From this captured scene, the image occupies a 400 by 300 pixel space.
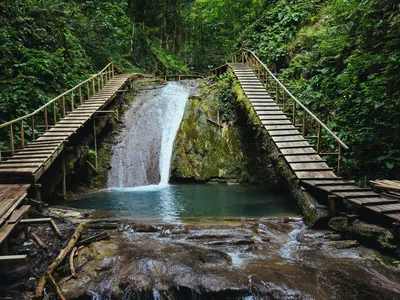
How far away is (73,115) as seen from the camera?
11.3m

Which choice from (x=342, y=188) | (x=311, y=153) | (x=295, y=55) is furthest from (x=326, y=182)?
(x=295, y=55)

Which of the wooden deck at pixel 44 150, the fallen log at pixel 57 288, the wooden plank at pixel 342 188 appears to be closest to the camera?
the fallen log at pixel 57 288

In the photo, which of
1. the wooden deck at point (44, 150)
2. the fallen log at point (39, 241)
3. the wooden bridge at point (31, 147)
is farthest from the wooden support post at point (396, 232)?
the wooden deck at point (44, 150)

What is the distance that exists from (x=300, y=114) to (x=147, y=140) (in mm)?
6766

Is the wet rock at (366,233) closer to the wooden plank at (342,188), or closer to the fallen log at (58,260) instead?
the wooden plank at (342,188)

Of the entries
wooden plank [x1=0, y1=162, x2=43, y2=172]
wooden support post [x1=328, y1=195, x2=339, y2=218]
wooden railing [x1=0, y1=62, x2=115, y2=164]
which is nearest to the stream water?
wooden support post [x1=328, y1=195, x2=339, y2=218]

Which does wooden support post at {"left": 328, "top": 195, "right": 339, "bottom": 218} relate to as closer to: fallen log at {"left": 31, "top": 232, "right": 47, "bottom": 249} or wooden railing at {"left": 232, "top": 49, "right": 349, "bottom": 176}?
wooden railing at {"left": 232, "top": 49, "right": 349, "bottom": 176}

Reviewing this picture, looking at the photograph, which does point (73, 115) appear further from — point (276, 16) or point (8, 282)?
point (276, 16)

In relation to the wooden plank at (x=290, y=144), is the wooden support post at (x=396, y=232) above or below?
below

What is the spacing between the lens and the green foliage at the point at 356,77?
789cm

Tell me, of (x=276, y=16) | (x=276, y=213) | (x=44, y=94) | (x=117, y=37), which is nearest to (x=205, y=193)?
(x=276, y=213)

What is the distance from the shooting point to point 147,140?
14.0m

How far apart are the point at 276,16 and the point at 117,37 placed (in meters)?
11.1

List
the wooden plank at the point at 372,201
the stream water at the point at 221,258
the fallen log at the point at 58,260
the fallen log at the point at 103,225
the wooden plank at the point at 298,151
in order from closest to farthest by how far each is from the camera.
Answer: the fallen log at the point at 58,260
the stream water at the point at 221,258
the wooden plank at the point at 372,201
the fallen log at the point at 103,225
the wooden plank at the point at 298,151
